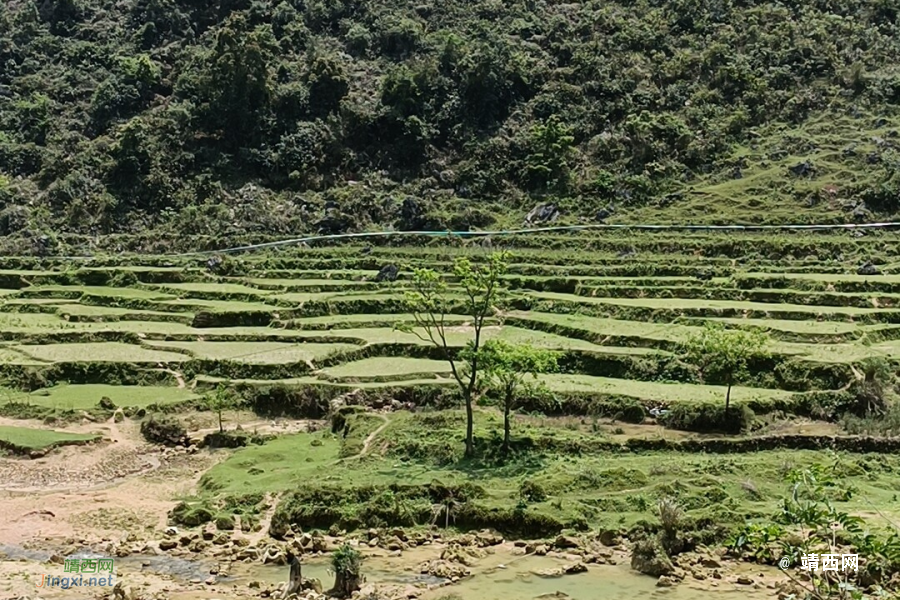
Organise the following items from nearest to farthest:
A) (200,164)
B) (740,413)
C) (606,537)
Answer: (606,537), (740,413), (200,164)

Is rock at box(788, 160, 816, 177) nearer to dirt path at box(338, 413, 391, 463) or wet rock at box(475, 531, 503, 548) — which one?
dirt path at box(338, 413, 391, 463)

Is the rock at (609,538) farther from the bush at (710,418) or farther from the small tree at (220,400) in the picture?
the small tree at (220,400)

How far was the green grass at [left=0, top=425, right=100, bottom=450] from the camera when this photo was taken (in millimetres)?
27125

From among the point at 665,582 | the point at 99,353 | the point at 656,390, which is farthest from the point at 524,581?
the point at 99,353

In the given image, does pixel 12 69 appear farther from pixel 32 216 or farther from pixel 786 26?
pixel 786 26

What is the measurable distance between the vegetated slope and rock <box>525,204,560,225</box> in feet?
0.88

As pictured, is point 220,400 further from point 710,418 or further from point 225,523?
point 710,418

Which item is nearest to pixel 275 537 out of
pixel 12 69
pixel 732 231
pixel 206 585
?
pixel 206 585

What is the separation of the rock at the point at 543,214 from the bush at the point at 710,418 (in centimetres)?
3104

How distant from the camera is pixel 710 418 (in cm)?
2703

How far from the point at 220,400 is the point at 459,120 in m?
43.2

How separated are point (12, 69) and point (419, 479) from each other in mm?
70087

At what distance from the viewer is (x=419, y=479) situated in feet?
74.4

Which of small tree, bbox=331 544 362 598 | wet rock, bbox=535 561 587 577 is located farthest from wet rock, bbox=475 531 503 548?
small tree, bbox=331 544 362 598
